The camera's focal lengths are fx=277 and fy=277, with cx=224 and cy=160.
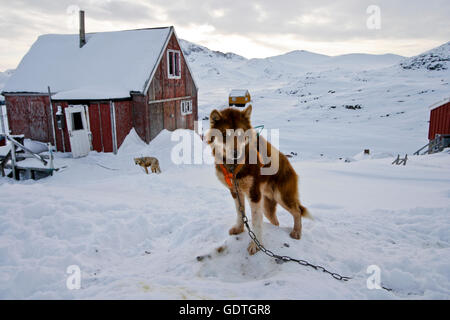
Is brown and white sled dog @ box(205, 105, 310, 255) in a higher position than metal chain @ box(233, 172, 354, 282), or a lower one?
higher

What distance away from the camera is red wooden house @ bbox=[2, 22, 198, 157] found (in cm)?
1373

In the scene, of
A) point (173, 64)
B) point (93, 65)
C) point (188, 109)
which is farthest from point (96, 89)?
point (188, 109)

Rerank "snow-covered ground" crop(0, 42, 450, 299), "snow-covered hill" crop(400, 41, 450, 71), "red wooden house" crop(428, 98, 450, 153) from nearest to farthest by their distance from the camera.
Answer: "snow-covered ground" crop(0, 42, 450, 299)
"red wooden house" crop(428, 98, 450, 153)
"snow-covered hill" crop(400, 41, 450, 71)

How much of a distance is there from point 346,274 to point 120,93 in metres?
13.5

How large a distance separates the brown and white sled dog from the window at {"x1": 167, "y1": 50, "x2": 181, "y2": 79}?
14762mm

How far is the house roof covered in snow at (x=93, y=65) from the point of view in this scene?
1442 centimetres

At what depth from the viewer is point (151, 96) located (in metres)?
15.1

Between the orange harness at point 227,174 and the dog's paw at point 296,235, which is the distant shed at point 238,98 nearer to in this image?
Result: the dog's paw at point 296,235

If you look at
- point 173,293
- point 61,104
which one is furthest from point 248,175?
point 61,104

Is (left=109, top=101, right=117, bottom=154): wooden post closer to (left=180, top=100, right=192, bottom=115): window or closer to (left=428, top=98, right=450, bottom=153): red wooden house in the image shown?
(left=180, top=100, right=192, bottom=115): window

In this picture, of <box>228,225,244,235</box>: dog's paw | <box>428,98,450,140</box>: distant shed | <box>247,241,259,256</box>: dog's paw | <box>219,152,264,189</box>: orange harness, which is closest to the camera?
<box>219,152,264,189</box>: orange harness

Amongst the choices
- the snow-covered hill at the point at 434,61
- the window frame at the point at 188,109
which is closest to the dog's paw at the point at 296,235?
the window frame at the point at 188,109

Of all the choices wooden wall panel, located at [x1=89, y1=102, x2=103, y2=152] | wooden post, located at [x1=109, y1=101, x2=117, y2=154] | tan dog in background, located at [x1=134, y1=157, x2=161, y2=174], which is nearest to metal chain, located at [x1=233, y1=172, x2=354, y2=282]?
tan dog in background, located at [x1=134, y1=157, x2=161, y2=174]
